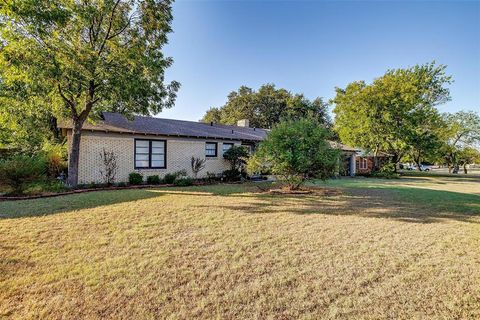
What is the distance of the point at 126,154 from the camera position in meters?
13.2

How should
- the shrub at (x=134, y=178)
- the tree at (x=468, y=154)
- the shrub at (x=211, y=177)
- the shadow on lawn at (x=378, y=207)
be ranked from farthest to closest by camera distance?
the tree at (x=468, y=154) → the shrub at (x=211, y=177) → the shrub at (x=134, y=178) → the shadow on lawn at (x=378, y=207)

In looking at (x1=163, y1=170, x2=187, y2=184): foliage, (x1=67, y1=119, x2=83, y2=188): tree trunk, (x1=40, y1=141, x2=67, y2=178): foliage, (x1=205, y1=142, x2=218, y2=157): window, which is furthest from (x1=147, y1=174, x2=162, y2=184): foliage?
(x1=40, y1=141, x2=67, y2=178): foliage

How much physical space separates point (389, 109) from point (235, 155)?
18134 mm

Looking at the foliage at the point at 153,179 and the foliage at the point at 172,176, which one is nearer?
the foliage at the point at 153,179

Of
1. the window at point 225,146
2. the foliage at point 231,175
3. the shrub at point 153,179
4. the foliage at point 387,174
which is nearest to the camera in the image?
the shrub at point 153,179

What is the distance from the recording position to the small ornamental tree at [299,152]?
1080 cm

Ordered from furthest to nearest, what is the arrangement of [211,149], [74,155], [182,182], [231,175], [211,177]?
[211,149], [231,175], [211,177], [182,182], [74,155]

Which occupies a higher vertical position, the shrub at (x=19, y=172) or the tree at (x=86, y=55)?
the tree at (x=86, y=55)

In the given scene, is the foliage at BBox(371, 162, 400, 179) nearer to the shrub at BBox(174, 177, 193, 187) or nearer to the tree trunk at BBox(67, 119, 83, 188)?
the shrub at BBox(174, 177, 193, 187)

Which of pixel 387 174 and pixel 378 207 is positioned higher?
pixel 387 174

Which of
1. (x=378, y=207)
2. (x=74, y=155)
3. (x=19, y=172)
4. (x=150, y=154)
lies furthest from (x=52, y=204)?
(x=378, y=207)

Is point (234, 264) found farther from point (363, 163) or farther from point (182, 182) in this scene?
point (363, 163)

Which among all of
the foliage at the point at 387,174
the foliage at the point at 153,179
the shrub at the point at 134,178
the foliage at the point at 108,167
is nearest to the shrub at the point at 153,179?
the foliage at the point at 153,179

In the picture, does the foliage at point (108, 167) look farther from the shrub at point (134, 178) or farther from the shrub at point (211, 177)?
the shrub at point (211, 177)
